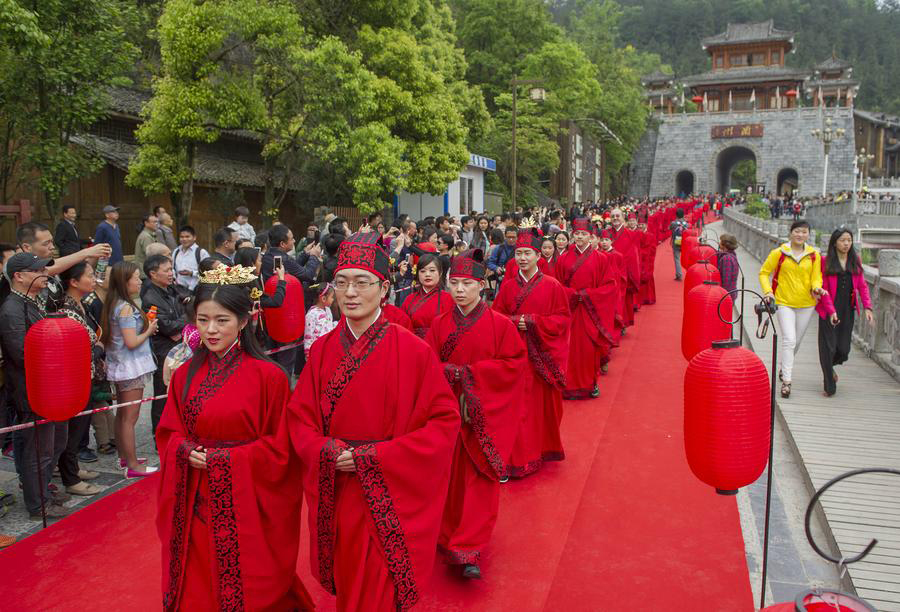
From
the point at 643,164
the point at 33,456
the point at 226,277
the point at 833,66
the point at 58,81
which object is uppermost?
the point at 833,66

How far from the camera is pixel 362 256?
326 centimetres

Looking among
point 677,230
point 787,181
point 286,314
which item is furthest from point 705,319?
point 787,181

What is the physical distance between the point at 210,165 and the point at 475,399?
1607cm

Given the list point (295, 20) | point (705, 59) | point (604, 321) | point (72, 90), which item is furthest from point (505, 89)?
point (705, 59)

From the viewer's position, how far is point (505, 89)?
34000 mm

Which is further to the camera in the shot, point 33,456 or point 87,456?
point 87,456

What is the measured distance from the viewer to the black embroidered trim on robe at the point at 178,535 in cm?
310

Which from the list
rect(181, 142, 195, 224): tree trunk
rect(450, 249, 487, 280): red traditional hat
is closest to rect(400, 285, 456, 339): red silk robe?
rect(450, 249, 487, 280): red traditional hat

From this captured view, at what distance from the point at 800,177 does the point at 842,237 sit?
56.3 m

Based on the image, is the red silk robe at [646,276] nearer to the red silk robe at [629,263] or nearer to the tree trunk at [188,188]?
the red silk robe at [629,263]

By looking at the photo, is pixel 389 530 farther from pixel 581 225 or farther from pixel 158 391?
pixel 581 225

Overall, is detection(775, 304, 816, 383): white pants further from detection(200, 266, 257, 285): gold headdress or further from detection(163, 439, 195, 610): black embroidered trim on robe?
detection(163, 439, 195, 610): black embroidered trim on robe

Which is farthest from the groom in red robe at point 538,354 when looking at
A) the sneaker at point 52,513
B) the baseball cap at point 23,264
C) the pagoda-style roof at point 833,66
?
the pagoda-style roof at point 833,66

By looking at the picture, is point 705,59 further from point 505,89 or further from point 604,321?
point 604,321
